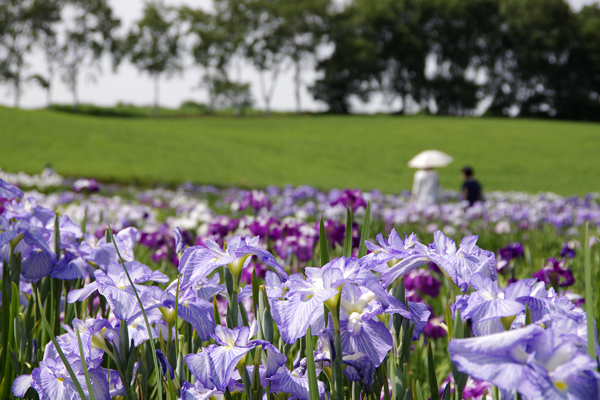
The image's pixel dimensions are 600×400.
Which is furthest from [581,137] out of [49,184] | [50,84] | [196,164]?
[50,84]

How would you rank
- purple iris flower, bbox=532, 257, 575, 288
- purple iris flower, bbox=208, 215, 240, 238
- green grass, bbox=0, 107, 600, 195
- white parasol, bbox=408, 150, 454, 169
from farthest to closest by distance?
green grass, bbox=0, 107, 600, 195
white parasol, bbox=408, 150, 454, 169
purple iris flower, bbox=208, 215, 240, 238
purple iris flower, bbox=532, 257, 575, 288

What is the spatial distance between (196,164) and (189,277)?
Result: 2309cm

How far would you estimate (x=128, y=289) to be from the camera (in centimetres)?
103

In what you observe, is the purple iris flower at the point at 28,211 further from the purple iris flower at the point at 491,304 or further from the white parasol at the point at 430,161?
the white parasol at the point at 430,161

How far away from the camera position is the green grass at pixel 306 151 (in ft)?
69.8

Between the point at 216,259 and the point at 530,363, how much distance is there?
0.62 meters

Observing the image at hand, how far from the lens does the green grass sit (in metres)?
21.3

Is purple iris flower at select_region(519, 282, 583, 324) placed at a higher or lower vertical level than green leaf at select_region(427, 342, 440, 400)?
higher

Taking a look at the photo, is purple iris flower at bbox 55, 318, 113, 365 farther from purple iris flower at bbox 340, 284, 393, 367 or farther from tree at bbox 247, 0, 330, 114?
tree at bbox 247, 0, 330, 114

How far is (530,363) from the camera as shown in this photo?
610mm

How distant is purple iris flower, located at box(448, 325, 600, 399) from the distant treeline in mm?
50456

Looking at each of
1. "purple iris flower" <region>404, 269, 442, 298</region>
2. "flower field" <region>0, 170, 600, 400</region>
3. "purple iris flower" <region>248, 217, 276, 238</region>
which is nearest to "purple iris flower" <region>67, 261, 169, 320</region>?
"flower field" <region>0, 170, 600, 400</region>

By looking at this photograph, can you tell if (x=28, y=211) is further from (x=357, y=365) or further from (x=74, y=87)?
(x=74, y=87)

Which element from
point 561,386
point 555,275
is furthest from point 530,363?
point 555,275
